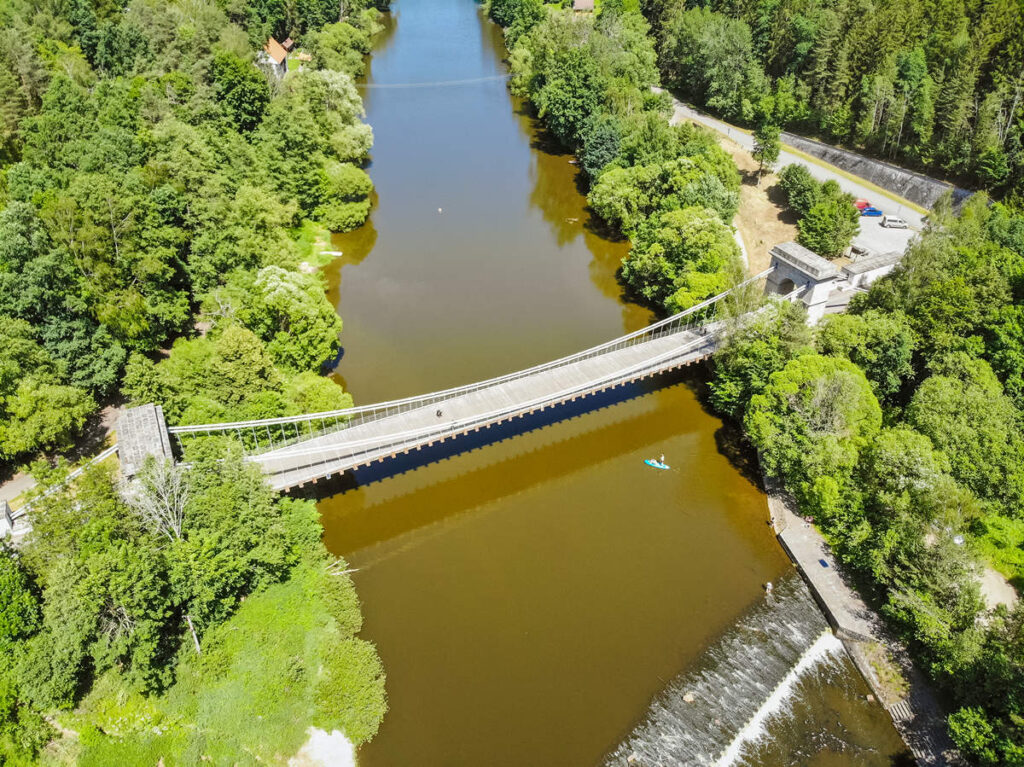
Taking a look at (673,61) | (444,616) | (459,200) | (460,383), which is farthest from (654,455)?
(673,61)

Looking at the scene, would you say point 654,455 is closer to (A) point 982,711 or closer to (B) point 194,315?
(A) point 982,711

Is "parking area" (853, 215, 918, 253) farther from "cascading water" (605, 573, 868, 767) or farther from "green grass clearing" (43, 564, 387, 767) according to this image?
"green grass clearing" (43, 564, 387, 767)

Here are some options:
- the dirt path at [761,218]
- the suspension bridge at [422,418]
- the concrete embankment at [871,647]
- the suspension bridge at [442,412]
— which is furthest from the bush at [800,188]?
the concrete embankment at [871,647]

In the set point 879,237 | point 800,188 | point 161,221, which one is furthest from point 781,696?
point 800,188

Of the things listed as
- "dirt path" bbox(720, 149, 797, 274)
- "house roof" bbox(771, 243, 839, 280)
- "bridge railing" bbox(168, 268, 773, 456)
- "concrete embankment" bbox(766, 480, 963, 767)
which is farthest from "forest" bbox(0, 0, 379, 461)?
"dirt path" bbox(720, 149, 797, 274)

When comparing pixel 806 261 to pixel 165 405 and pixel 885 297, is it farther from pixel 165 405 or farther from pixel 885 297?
pixel 165 405

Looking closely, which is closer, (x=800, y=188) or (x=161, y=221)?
(x=161, y=221)
